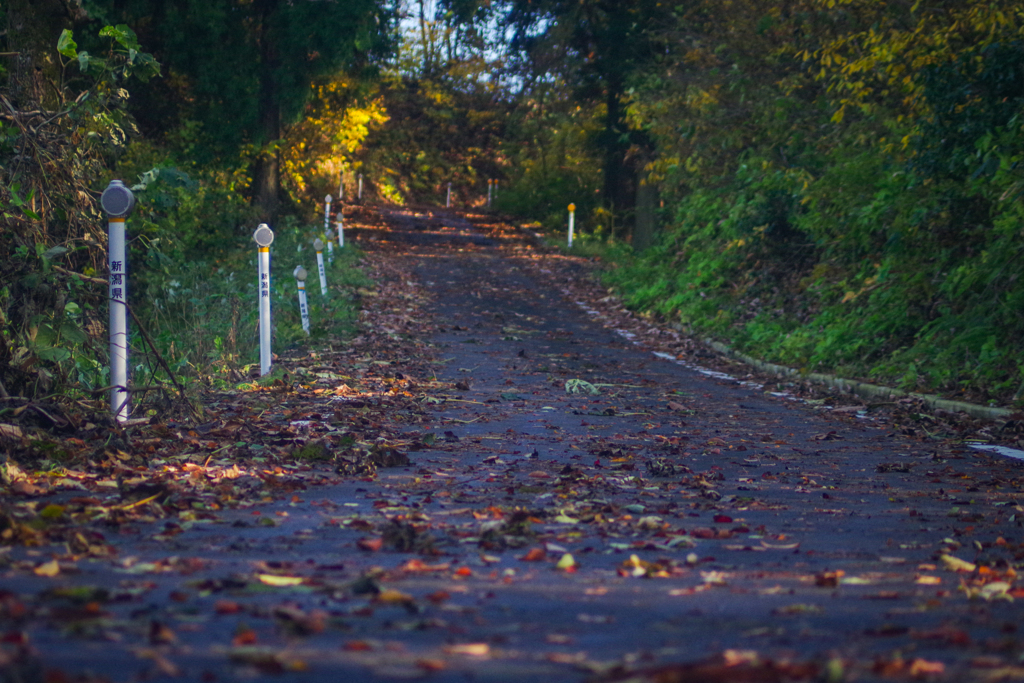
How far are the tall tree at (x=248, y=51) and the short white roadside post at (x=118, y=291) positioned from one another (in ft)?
50.3

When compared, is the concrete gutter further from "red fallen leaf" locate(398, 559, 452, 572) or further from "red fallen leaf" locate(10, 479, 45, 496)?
"red fallen leaf" locate(10, 479, 45, 496)

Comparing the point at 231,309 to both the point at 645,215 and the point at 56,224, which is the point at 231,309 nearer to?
the point at 56,224

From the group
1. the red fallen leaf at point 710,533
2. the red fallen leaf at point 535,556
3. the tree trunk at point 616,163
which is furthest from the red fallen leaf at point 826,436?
the tree trunk at point 616,163

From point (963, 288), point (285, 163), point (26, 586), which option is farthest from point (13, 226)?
point (285, 163)

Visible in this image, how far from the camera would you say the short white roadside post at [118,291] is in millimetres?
6215

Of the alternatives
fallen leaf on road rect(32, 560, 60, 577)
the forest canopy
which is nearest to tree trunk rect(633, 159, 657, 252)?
the forest canopy

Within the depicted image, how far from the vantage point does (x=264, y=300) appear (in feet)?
32.1

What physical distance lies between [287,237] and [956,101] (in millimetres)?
18903

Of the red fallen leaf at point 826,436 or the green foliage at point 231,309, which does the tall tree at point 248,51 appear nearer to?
the green foliage at point 231,309

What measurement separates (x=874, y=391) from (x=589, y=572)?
25.3 feet

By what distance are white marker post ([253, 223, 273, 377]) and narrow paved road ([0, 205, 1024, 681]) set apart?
273 centimetres

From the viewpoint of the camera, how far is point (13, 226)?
22.0 feet

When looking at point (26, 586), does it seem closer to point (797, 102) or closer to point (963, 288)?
point (963, 288)

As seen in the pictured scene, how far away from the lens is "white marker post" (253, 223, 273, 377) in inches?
381
